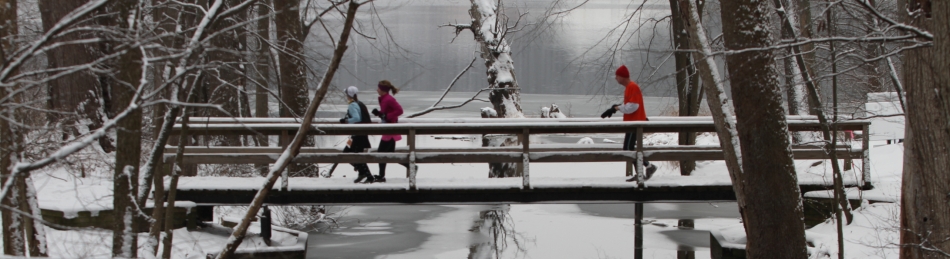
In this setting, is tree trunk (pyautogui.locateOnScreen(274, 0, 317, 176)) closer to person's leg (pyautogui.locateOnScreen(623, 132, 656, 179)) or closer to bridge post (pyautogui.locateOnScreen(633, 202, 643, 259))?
person's leg (pyautogui.locateOnScreen(623, 132, 656, 179))

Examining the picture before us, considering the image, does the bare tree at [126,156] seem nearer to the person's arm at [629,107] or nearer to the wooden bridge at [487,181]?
the wooden bridge at [487,181]

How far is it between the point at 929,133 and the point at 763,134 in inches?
58.6

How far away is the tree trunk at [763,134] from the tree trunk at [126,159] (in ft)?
15.6

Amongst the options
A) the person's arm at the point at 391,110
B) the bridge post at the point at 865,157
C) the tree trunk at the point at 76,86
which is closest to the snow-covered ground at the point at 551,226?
the bridge post at the point at 865,157

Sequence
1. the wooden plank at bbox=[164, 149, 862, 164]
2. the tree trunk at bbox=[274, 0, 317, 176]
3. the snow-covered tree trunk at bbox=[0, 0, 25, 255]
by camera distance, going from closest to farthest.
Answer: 1. the snow-covered tree trunk at bbox=[0, 0, 25, 255]
2. the wooden plank at bbox=[164, 149, 862, 164]
3. the tree trunk at bbox=[274, 0, 317, 176]

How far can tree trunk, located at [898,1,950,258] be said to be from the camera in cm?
522

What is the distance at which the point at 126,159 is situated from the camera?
21.7ft

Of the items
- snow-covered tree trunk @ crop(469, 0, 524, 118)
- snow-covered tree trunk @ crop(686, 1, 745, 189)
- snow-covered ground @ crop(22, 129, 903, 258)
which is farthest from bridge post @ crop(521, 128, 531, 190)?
snow-covered tree trunk @ crop(469, 0, 524, 118)

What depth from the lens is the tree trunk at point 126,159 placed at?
20.0 ft

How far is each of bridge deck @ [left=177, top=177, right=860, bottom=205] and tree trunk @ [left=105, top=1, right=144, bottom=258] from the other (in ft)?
6.81

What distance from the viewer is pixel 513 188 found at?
880 centimetres

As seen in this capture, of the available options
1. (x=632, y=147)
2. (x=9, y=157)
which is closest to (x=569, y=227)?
(x=632, y=147)

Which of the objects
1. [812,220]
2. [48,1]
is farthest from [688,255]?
[48,1]

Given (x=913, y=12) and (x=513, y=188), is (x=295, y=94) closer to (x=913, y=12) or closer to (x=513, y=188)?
(x=513, y=188)
